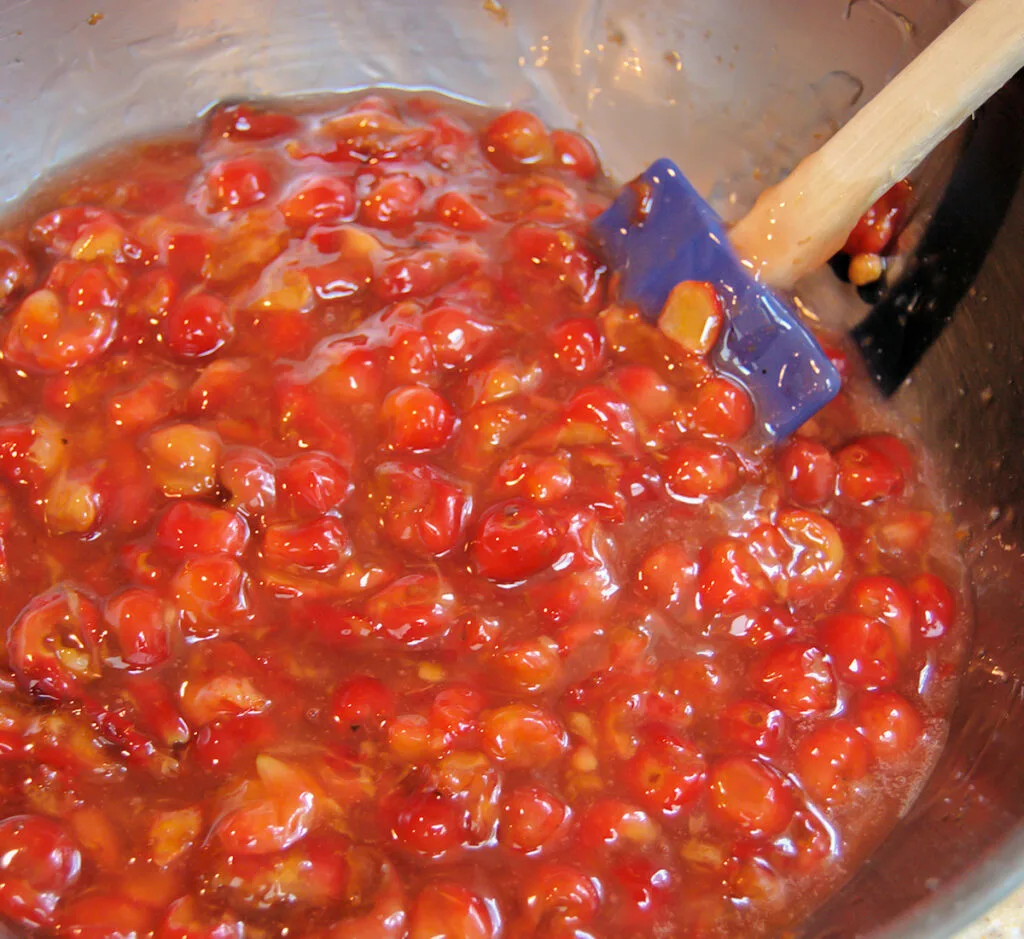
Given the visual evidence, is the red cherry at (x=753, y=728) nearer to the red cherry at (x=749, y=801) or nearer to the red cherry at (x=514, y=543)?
the red cherry at (x=749, y=801)

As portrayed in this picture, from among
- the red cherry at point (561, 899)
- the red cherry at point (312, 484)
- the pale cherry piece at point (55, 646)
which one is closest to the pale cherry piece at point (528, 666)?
the red cherry at point (561, 899)

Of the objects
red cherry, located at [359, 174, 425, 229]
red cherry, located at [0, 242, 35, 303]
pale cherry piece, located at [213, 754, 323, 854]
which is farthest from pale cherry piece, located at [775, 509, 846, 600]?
red cherry, located at [0, 242, 35, 303]

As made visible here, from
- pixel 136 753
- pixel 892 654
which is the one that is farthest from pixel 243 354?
pixel 892 654

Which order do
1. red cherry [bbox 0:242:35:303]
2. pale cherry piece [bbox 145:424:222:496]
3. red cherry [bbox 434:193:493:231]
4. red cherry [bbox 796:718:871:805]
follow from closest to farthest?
1. red cherry [bbox 796:718:871:805]
2. pale cherry piece [bbox 145:424:222:496]
3. red cherry [bbox 0:242:35:303]
4. red cherry [bbox 434:193:493:231]

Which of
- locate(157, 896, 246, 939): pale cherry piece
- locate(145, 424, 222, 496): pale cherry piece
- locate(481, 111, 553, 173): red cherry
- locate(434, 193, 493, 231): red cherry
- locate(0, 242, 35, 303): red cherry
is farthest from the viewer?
locate(481, 111, 553, 173): red cherry

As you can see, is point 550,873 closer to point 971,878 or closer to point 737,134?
point 971,878

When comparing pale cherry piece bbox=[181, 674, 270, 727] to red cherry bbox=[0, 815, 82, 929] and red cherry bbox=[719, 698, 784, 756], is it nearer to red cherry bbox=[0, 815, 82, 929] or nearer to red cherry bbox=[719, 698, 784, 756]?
red cherry bbox=[0, 815, 82, 929]

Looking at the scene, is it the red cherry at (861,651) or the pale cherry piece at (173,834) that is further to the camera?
the red cherry at (861,651)
